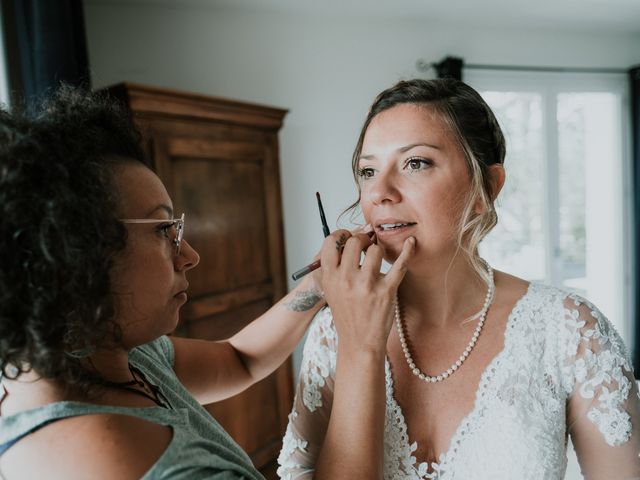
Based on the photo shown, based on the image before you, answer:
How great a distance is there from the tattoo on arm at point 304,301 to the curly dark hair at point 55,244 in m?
0.55

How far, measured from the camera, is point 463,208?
1121mm

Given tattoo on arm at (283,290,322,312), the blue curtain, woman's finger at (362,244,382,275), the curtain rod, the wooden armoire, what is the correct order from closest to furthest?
woman's finger at (362,244,382,275) < tattoo on arm at (283,290,322,312) < the blue curtain < the wooden armoire < the curtain rod

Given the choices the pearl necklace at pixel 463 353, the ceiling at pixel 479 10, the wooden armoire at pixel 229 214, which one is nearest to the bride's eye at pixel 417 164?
the pearl necklace at pixel 463 353

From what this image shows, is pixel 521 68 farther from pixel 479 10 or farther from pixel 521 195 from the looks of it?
pixel 521 195

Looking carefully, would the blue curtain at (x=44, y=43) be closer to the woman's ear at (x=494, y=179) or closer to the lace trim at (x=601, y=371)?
the woman's ear at (x=494, y=179)

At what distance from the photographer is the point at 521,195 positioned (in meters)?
3.73

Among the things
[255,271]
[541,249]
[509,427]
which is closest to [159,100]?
[255,271]

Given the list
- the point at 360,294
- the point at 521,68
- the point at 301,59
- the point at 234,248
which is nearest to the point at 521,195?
the point at 521,68

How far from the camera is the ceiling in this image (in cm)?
295

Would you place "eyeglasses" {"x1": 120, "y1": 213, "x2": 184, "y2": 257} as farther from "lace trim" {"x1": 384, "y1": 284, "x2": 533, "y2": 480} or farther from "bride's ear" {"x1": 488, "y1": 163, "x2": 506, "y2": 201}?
"bride's ear" {"x1": 488, "y1": 163, "x2": 506, "y2": 201}

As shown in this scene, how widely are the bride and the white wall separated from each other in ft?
6.57

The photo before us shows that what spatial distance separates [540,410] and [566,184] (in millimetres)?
3367

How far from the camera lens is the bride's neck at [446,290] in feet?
3.77

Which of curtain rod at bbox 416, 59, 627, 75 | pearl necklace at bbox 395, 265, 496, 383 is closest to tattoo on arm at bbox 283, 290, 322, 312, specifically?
pearl necklace at bbox 395, 265, 496, 383
